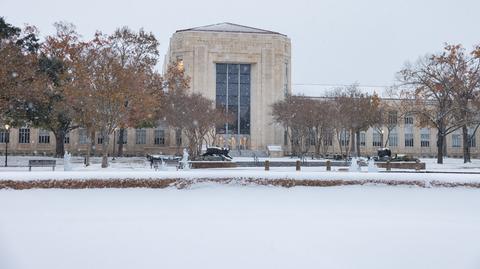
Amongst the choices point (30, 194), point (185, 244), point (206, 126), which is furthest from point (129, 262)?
point (206, 126)

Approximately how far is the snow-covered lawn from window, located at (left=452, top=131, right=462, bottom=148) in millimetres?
59641

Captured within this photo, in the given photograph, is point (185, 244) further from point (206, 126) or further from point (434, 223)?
point (206, 126)

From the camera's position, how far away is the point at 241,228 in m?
11.5

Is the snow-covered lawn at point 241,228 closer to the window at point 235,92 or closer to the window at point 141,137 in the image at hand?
the window at point 235,92

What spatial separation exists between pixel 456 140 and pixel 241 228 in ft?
220

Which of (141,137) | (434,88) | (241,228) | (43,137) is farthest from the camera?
(141,137)

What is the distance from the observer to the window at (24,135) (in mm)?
60156

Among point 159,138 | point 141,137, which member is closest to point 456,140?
point 159,138

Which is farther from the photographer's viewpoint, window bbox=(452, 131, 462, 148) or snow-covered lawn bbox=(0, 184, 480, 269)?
window bbox=(452, 131, 462, 148)

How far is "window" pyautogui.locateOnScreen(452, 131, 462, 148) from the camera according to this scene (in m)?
69.3

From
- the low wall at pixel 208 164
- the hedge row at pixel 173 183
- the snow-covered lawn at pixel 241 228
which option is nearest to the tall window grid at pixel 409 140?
the low wall at pixel 208 164

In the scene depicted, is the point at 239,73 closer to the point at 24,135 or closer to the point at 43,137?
the point at 43,137

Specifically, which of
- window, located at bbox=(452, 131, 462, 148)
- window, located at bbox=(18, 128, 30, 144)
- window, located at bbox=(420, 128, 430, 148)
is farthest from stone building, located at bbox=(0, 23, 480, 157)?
window, located at bbox=(452, 131, 462, 148)

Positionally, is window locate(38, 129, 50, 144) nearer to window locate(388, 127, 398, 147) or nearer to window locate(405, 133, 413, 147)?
window locate(388, 127, 398, 147)
